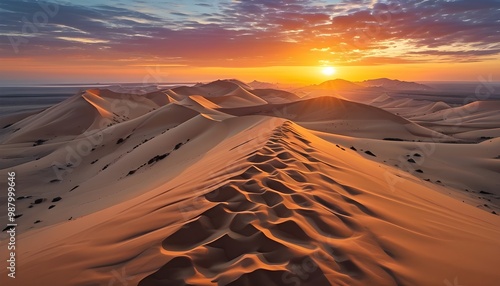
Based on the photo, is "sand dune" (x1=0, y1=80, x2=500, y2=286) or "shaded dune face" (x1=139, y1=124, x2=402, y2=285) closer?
"shaded dune face" (x1=139, y1=124, x2=402, y2=285)

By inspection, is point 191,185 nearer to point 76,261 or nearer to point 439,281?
point 76,261

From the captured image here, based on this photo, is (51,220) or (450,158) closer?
(51,220)

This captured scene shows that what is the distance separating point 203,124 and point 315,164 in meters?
11.9

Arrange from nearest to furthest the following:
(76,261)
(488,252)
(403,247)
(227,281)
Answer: (227,281), (76,261), (403,247), (488,252)

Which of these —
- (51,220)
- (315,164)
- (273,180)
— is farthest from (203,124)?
(273,180)

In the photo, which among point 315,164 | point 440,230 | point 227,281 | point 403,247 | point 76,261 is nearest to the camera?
point 227,281

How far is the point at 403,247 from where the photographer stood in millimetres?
3949

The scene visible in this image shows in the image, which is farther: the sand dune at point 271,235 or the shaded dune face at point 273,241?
the sand dune at point 271,235

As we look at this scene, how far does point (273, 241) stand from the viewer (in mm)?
3486

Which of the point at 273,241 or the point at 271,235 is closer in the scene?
the point at 273,241

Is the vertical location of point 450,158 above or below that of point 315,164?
below

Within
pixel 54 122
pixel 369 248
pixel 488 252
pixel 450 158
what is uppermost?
pixel 369 248

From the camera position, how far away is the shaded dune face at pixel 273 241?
2.99 meters

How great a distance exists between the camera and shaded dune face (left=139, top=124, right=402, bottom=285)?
9.82 ft
